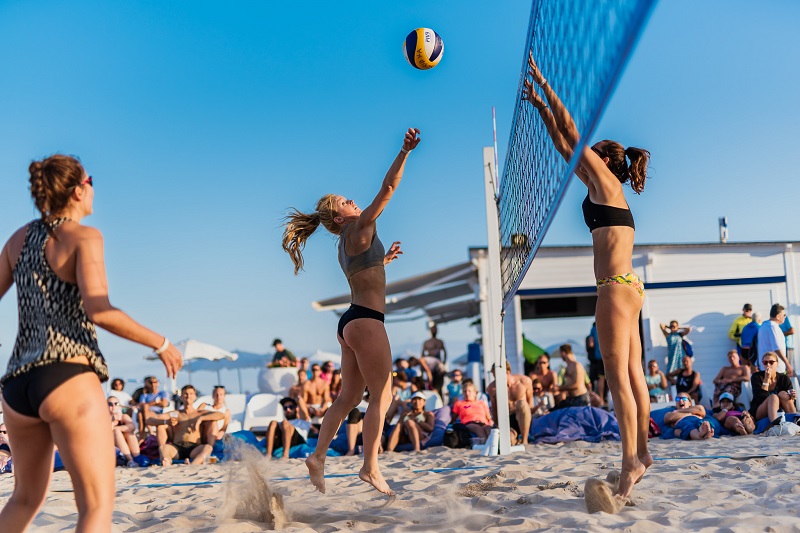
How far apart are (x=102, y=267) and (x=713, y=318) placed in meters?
13.3

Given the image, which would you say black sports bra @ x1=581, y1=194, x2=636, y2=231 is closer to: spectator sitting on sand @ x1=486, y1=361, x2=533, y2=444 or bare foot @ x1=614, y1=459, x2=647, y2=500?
bare foot @ x1=614, y1=459, x2=647, y2=500

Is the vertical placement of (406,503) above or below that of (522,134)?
below

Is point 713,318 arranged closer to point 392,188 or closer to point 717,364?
point 717,364

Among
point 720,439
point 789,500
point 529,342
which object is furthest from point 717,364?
point 789,500

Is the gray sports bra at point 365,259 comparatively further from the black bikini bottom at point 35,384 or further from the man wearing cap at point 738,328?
the man wearing cap at point 738,328

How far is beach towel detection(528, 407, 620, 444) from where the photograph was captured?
8398 mm

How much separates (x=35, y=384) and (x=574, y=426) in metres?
7.17

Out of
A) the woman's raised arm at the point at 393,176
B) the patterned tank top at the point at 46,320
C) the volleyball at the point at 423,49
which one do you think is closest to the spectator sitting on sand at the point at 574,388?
the volleyball at the point at 423,49

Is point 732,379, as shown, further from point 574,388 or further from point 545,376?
point 545,376

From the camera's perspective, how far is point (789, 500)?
11.6ft

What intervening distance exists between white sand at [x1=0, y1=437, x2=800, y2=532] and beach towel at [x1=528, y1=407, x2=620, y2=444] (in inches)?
102

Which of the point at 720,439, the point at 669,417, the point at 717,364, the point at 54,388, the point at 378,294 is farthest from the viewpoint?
the point at 717,364

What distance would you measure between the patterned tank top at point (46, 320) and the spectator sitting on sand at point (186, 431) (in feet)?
22.4

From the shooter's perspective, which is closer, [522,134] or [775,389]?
[522,134]
